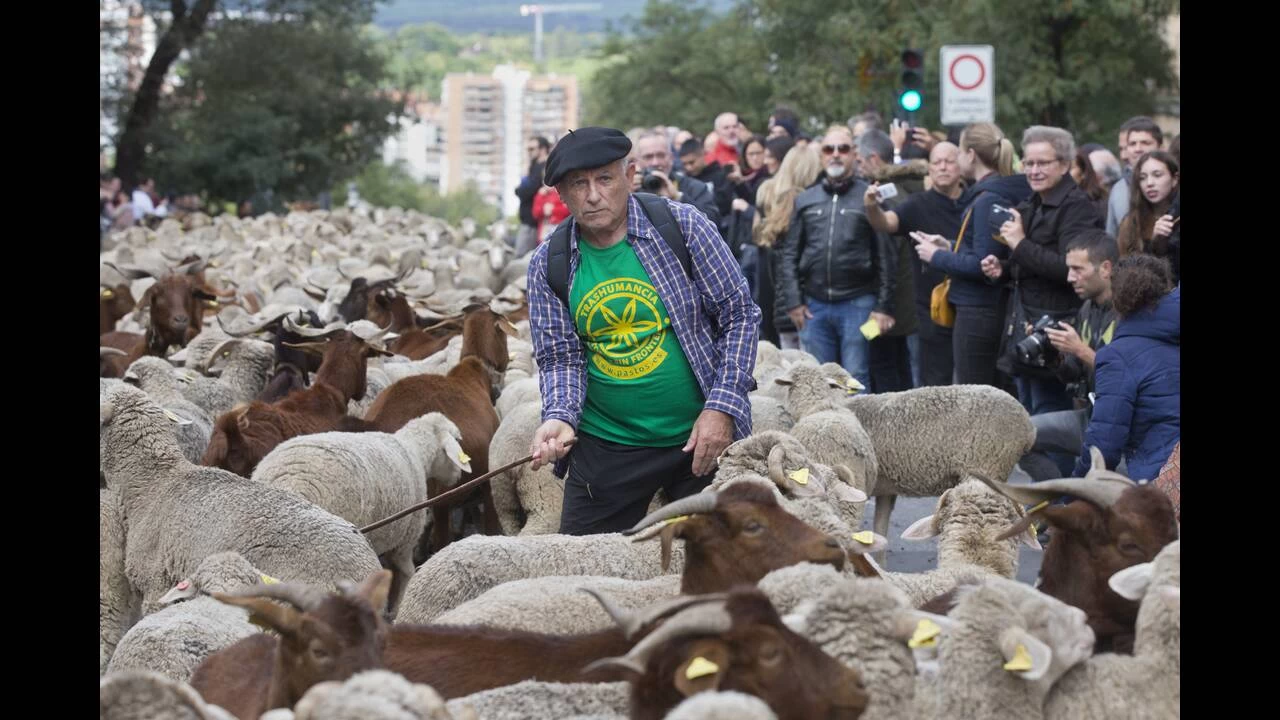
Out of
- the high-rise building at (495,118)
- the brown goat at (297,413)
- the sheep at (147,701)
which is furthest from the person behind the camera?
the high-rise building at (495,118)

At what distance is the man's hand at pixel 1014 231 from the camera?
821 cm

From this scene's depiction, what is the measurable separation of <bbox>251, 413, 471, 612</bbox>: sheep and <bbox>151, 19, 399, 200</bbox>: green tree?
31.0 meters

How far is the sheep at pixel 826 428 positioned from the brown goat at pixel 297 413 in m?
2.20

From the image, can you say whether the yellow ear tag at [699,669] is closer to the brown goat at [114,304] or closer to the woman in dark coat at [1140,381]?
the woman in dark coat at [1140,381]

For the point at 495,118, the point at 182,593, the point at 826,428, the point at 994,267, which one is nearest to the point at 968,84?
the point at 994,267

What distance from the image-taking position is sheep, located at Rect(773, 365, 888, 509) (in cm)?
732

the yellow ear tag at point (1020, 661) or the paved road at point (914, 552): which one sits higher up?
the yellow ear tag at point (1020, 661)

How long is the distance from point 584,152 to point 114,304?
989 centimetres

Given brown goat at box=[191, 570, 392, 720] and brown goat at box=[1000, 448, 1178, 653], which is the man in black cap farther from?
brown goat at box=[191, 570, 392, 720]

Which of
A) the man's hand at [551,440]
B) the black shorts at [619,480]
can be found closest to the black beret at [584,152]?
the man's hand at [551,440]

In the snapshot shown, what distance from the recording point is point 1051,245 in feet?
26.8

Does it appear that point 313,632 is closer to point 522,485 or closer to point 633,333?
point 633,333
